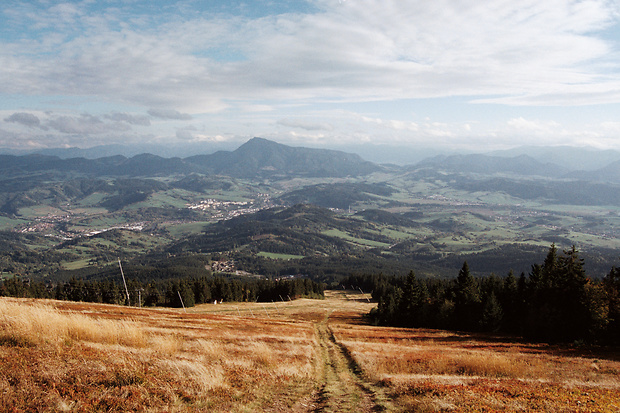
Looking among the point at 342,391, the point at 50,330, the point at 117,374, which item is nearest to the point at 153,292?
the point at 50,330

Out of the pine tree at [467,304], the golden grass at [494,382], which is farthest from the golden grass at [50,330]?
the pine tree at [467,304]

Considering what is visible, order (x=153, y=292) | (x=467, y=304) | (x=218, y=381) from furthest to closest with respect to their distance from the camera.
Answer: (x=153, y=292) < (x=467, y=304) < (x=218, y=381)

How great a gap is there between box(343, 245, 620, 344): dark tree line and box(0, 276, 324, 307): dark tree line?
4647cm

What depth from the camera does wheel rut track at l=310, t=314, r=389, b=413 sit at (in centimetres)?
1404

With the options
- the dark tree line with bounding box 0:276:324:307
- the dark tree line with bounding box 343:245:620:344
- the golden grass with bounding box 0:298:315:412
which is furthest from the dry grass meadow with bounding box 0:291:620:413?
the dark tree line with bounding box 0:276:324:307

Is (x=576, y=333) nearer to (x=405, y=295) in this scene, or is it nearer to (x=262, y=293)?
(x=405, y=295)

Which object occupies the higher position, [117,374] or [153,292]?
[117,374]

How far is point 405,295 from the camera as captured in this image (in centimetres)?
7388

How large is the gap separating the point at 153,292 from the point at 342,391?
371 feet

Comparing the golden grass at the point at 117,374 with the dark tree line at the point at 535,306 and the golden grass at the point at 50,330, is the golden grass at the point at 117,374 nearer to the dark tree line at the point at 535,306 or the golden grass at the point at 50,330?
the golden grass at the point at 50,330

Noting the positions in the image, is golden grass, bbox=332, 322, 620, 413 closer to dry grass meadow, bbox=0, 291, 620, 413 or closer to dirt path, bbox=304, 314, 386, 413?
dry grass meadow, bbox=0, 291, 620, 413

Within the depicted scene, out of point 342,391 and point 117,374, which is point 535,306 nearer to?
point 342,391

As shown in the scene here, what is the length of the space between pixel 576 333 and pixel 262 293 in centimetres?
11111

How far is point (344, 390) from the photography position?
17266 mm
